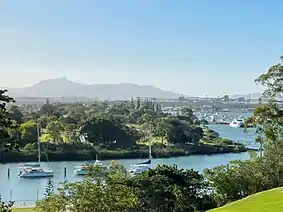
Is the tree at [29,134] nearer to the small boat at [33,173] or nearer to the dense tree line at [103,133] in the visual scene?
the dense tree line at [103,133]

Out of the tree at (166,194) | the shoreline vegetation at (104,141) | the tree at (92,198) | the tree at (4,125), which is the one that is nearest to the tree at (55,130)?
the shoreline vegetation at (104,141)

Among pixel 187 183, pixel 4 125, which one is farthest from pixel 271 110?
pixel 4 125

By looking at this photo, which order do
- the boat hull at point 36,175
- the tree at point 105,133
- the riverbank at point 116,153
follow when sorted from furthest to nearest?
the tree at point 105,133
the riverbank at point 116,153
the boat hull at point 36,175

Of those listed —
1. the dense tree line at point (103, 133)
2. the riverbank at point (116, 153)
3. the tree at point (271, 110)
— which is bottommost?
the riverbank at point (116, 153)

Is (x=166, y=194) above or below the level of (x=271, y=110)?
below

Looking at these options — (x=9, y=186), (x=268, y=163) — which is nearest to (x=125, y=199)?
(x=268, y=163)

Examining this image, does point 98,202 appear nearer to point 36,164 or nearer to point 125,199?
point 125,199

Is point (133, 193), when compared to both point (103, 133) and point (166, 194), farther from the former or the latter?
point (103, 133)
